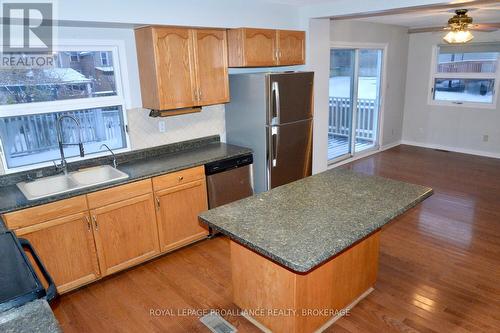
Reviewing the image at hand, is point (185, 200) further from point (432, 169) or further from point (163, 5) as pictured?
point (432, 169)

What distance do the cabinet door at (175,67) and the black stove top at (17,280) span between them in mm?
1825

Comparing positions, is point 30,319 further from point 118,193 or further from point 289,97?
point 289,97

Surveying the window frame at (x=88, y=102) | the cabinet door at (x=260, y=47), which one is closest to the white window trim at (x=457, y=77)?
the cabinet door at (x=260, y=47)

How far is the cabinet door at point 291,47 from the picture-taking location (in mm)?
3830

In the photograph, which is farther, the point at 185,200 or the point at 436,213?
the point at 436,213

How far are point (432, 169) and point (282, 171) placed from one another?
3.17 metres

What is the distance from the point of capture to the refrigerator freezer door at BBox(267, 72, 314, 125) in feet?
11.6

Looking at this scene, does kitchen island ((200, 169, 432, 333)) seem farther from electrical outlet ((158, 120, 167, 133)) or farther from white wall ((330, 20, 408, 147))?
white wall ((330, 20, 408, 147))

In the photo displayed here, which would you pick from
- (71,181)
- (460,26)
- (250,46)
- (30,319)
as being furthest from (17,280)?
(460,26)

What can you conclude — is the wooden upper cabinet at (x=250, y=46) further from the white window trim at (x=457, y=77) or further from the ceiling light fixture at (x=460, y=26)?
the white window trim at (x=457, y=77)

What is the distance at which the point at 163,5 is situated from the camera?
2.98m

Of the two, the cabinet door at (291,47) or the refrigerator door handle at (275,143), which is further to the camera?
the cabinet door at (291,47)

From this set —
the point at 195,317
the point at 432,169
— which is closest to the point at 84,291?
the point at 195,317

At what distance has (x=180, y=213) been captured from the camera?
3.27 m
